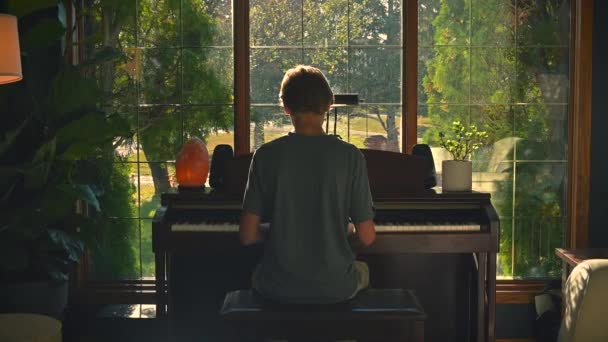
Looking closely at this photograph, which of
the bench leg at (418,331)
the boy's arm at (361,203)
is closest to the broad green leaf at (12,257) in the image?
the boy's arm at (361,203)

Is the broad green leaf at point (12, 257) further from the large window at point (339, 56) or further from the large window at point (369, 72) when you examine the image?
the large window at point (339, 56)

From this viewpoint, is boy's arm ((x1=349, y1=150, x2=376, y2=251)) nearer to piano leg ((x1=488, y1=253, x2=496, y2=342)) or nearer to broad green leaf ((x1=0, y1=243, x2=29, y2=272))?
piano leg ((x1=488, y1=253, x2=496, y2=342))

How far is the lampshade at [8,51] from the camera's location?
355 centimetres

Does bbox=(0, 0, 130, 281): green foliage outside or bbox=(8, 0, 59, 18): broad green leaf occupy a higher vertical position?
bbox=(8, 0, 59, 18): broad green leaf

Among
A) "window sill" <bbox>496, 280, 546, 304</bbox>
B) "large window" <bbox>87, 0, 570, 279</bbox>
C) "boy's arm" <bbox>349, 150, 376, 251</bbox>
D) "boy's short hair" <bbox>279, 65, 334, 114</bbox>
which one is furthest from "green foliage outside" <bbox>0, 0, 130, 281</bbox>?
"window sill" <bbox>496, 280, 546, 304</bbox>

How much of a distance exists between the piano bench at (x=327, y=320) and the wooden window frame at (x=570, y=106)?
1903 millimetres

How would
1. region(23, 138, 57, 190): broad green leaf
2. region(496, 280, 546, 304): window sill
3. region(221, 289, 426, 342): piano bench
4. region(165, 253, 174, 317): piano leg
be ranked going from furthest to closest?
region(496, 280, 546, 304): window sill
region(23, 138, 57, 190): broad green leaf
region(165, 253, 174, 317): piano leg
region(221, 289, 426, 342): piano bench

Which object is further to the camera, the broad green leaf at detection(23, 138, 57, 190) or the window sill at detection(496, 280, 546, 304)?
the window sill at detection(496, 280, 546, 304)

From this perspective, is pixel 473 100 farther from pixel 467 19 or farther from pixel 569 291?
pixel 569 291

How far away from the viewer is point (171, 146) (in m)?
4.81

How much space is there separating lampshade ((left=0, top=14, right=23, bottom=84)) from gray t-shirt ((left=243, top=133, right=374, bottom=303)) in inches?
51.4

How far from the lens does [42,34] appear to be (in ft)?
13.8

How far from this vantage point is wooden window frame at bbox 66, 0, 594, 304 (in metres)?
4.66

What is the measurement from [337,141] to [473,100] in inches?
83.2
